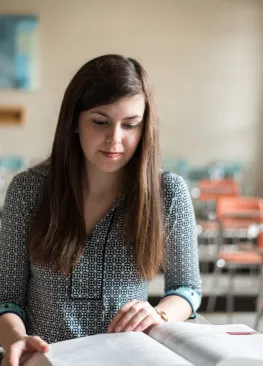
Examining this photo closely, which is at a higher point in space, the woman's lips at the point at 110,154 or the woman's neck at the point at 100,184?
the woman's lips at the point at 110,154

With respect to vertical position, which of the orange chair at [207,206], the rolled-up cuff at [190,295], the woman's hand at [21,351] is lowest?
the orange chair at [207,206]

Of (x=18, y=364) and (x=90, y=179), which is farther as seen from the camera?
(x=90, y=179)

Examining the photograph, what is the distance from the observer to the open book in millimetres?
894

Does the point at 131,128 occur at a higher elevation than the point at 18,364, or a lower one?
higher

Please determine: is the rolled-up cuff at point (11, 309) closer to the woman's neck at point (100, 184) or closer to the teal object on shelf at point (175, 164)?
the woman's neck at point (100, 184)

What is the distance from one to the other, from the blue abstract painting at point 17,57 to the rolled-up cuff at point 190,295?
9.26 metres

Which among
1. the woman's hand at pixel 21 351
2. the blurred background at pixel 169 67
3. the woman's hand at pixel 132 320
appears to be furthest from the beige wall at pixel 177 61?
the woman's hand at pixel 21 351

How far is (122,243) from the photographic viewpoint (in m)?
1.44

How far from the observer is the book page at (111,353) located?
91 cm

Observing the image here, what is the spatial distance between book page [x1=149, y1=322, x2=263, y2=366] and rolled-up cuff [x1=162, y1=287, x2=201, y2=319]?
0.29 m

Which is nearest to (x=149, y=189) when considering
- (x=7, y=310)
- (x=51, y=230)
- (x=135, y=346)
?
(x=51, y=230)

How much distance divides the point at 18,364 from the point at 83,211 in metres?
0.46

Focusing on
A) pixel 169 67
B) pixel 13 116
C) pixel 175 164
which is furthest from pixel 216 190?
pixel 13 116

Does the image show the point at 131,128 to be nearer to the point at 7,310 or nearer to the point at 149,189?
the point at 149,189
